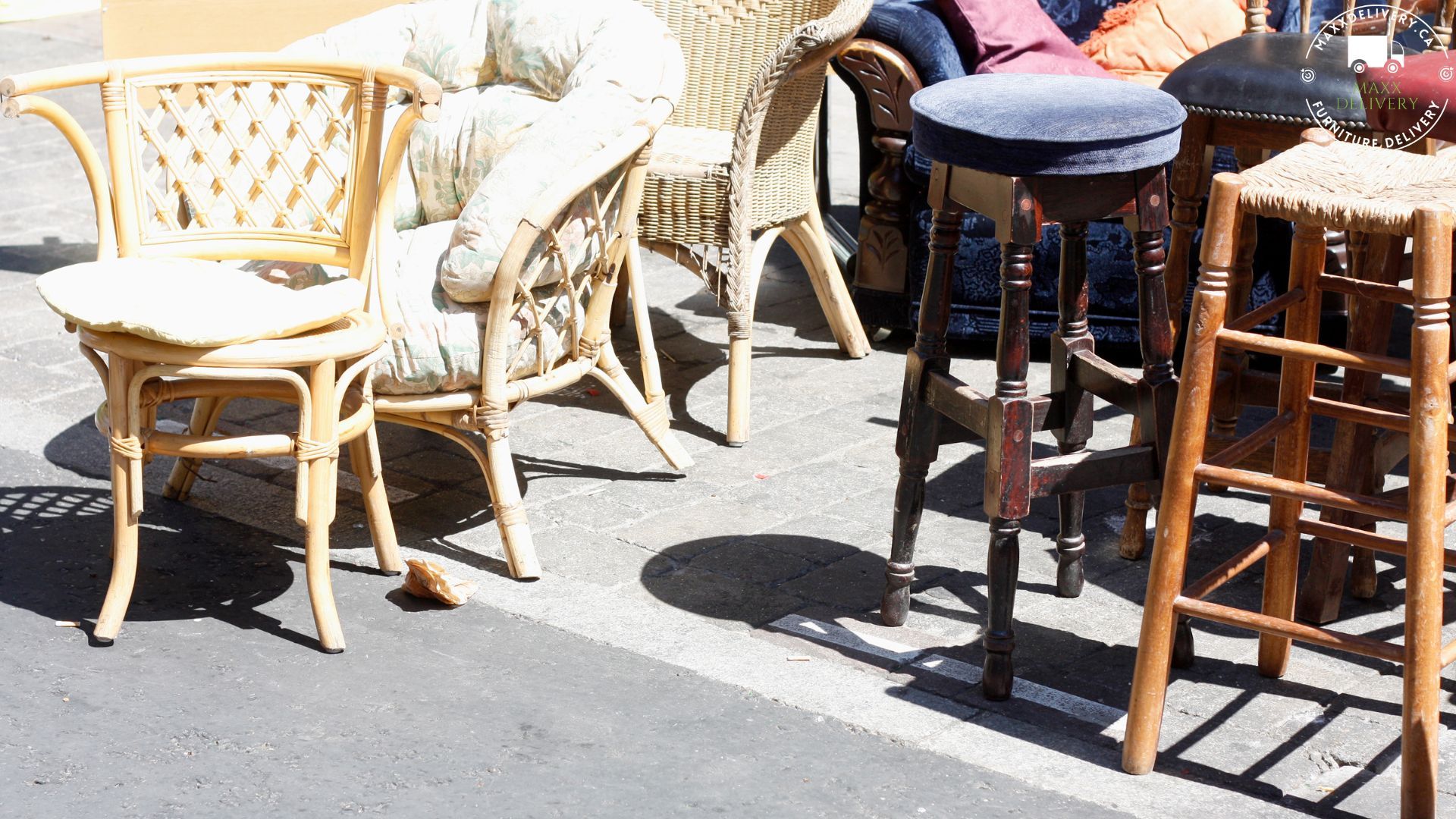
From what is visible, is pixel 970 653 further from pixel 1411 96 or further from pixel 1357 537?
pixel 1411 96

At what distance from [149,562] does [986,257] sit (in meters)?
2.68

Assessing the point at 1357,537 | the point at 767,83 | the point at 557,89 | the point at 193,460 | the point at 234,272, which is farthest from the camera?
the point at 767,83

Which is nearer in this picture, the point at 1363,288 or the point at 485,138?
the point at 1363,288

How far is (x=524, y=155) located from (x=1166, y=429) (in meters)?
1.58

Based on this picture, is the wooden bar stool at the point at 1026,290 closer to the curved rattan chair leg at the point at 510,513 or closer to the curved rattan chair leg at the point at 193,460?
the curved rattan chair leg at the point at 510,513

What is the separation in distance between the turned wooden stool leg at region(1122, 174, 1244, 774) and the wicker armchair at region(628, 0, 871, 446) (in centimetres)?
185

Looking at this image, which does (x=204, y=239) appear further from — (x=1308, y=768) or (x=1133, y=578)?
(x=1308, y=768)

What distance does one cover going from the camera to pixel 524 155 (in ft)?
12.1

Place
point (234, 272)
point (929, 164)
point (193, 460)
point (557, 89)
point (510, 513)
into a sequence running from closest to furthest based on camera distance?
point (234, 272) < point (510, 513) < point (193, 460) < point (557, 89) < point (929, 164)

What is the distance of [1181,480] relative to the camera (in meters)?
2.70

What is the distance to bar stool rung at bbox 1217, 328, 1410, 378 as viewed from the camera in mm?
2555

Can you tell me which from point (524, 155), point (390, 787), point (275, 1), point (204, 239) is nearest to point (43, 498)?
point (204, 239)

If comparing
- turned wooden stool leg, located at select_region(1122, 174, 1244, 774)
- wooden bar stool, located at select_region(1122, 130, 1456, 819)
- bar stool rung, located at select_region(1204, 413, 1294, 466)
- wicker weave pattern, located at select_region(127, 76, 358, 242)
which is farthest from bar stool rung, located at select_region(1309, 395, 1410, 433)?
wicker weave pattern, located at select_region(127, 76, 358, 242)

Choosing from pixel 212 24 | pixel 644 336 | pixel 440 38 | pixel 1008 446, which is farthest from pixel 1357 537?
pixel 212 24
